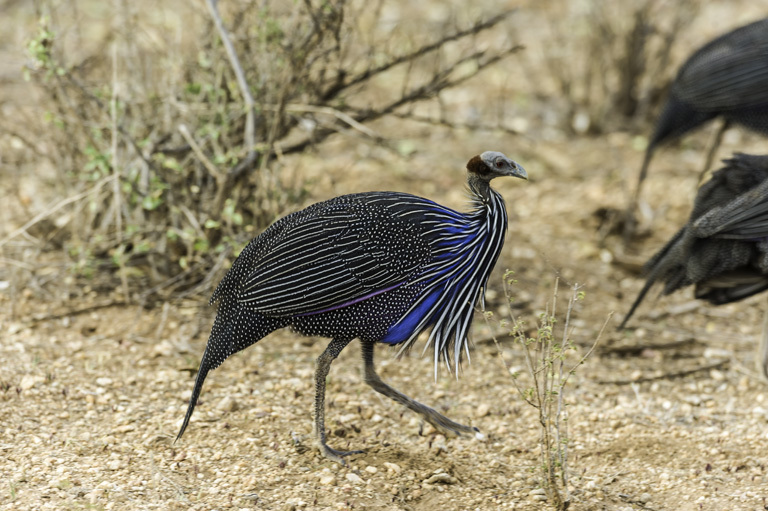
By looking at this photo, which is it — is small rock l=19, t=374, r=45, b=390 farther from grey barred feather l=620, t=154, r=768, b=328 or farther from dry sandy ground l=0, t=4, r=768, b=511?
grey barred feather l=620, t=154, r=768, b=328

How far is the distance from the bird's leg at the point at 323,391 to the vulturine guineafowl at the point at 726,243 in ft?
6.85

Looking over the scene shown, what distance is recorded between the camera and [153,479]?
3611 millimetres

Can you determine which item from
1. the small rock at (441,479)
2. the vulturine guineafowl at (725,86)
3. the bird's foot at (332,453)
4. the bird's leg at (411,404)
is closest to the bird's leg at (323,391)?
the bird's foot at (332,453)

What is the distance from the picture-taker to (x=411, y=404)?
159 inches

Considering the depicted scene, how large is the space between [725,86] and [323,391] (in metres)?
4.04

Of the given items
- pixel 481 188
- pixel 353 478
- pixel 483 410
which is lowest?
pixel 353 478

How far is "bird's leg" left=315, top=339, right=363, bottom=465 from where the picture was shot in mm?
3797

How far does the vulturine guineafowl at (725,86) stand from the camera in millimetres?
6195

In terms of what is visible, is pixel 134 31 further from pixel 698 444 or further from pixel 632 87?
pixel 632 87

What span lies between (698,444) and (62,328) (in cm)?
343

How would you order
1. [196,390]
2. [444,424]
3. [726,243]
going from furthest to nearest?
[726,243] < [444,424] < [196,390]

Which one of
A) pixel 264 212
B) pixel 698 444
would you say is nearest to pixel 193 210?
pixel 264 212

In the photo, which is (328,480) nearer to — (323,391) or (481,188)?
(323,391)

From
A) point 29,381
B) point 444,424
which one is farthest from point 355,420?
point 29,381
